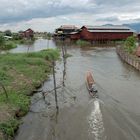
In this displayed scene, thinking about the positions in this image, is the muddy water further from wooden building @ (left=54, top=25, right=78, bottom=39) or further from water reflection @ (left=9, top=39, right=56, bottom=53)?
wooden building @ (left=54, top=25, right=78, bottom=39)

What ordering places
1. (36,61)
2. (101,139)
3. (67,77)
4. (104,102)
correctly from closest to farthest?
(101,139)
(104,102)
(67,77)
(36,61)

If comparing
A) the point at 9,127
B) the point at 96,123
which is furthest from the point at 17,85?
the point at 96,123

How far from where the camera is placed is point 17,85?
28719 mm

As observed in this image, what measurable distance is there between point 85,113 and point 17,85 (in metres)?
9.17

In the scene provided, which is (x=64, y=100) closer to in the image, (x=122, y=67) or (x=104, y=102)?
(x=104, y=102)

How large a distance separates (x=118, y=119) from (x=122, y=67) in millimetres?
25055

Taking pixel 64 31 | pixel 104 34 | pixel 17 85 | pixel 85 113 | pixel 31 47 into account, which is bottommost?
pixel 31 47

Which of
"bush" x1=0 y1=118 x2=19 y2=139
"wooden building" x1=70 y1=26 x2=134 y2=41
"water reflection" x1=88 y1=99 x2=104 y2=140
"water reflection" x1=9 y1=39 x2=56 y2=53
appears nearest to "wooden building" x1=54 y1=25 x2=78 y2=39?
"wooden building" x1=70 y1=26 x2=134 y2=41

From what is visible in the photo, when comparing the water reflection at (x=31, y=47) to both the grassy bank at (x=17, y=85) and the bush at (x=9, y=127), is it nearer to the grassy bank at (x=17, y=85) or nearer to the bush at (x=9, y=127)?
the grassy bank at (x=17, y=85)

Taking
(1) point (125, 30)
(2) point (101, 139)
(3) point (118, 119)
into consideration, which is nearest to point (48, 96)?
(3) point (118, 119)

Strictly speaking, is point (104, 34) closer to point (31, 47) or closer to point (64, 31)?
point (31, 47)

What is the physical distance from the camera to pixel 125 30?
98.1 metres

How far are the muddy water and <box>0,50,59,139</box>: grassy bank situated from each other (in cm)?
82

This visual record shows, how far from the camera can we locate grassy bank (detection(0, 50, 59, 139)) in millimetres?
19698
